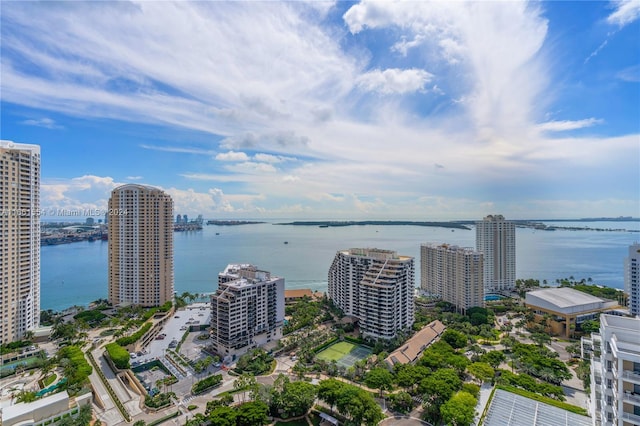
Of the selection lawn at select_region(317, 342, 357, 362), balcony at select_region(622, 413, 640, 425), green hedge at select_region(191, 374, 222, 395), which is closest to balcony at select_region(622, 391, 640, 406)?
balcony at select_region(622, 413, 640, 425)

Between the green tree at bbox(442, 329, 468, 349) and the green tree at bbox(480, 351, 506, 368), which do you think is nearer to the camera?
the green tree at bbox(480, 351, 506, 368)

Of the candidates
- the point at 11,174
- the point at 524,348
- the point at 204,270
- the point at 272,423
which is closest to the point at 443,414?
the point at 272,423

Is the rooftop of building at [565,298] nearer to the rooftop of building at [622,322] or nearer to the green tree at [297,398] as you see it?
the rooftop of building at [622,322]

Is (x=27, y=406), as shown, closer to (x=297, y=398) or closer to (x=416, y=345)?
(x=297, y=398)

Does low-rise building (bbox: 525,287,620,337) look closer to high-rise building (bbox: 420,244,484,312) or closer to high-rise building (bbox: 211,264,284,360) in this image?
high-rise building (bbox: 420,244,484,312)

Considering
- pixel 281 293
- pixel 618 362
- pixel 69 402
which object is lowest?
pixel 69 402

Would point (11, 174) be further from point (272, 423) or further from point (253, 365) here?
point (272, 423)
